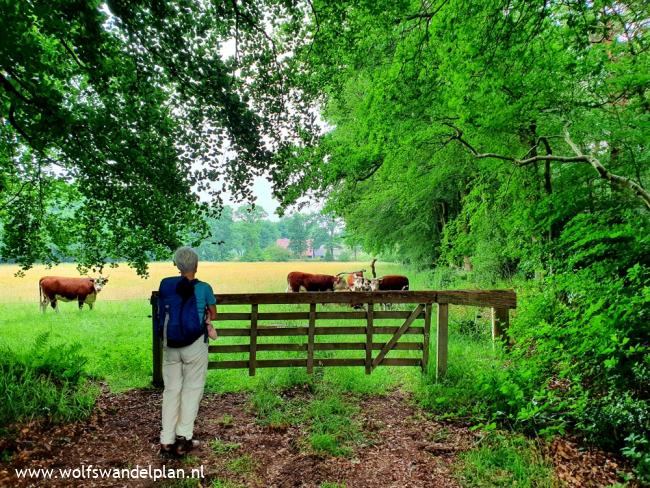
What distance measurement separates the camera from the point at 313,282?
1435 cm

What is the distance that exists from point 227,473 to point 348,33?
558 cm

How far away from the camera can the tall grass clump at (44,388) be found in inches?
174

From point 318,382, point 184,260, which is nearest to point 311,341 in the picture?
point 318,382

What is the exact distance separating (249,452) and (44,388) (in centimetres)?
274

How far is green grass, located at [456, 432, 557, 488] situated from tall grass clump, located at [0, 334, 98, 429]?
14.3ft

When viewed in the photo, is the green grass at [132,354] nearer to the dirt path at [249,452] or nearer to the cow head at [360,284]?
the dirt path at [249,452]

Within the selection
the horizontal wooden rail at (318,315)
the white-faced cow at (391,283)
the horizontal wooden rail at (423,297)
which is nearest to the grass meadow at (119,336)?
the horizontal wooden rail at (318,315)

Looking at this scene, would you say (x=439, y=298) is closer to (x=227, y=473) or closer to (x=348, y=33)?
(x=227, y=473)

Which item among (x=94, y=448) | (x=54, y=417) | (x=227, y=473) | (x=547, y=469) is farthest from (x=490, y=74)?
(x=54, y=417)

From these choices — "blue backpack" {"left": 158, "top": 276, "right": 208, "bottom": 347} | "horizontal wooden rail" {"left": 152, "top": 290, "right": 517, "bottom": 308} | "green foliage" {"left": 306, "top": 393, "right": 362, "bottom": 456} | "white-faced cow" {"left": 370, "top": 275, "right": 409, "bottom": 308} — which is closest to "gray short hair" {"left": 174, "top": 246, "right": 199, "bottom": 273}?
"blue backpack" {"left": 158, "top": 276, "right": 208, "bottom": 347}

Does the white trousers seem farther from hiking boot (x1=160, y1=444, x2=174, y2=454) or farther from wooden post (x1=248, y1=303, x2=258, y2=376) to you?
wooden post (x1=248, y1=303, x2=258, y2=376)

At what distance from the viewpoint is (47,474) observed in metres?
3.56

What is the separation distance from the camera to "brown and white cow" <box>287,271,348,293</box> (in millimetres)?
14344

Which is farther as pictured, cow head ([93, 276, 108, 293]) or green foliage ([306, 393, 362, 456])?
cow head ([93, 276, 108, 293])
